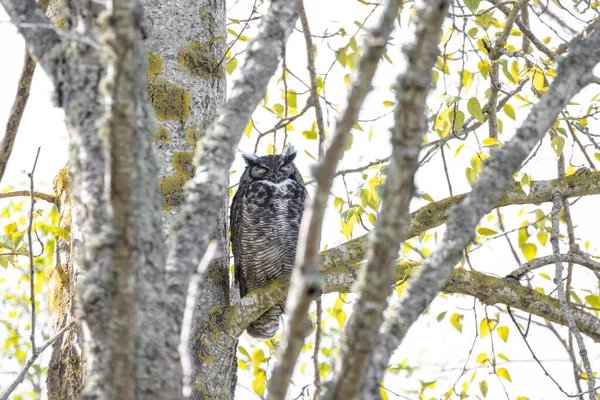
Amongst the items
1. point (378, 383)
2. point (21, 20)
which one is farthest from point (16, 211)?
point (378, 383)

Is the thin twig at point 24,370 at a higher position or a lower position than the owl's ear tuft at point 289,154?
lower

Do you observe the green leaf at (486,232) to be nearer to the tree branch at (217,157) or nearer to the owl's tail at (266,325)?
the owl's tail at (266,325)

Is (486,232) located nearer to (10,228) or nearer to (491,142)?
(491,142)

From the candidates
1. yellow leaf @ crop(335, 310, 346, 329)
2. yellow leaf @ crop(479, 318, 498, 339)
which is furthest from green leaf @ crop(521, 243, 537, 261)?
yellow leaf @ crop(335, 310, 346, 329)

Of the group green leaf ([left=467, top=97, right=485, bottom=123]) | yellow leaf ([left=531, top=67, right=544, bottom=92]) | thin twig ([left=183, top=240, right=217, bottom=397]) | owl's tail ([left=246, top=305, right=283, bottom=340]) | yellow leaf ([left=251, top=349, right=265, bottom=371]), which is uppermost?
yellow leaf ([left=531, top=67, right=544, bottom=92])

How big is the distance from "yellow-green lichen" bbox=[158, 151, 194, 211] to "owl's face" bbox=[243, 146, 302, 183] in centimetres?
164

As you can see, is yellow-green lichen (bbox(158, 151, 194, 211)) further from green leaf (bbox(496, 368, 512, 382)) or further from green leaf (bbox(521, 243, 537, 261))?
green leaf (bbox(521, 243, 537, 261))

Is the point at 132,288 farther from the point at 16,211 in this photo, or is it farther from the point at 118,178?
the point at 16,211

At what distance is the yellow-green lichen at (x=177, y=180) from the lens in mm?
2412

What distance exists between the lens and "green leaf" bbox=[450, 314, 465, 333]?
3.26 m

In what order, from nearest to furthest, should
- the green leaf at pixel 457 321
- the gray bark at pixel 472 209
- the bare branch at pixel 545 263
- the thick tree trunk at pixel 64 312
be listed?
the gray bark at pixel 472 209 → the thick tree trunk at pixel 64 312 → the bare branch at pixel 545 263 → the green leaf at pixel 457 321

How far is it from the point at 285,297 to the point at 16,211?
3.17 m

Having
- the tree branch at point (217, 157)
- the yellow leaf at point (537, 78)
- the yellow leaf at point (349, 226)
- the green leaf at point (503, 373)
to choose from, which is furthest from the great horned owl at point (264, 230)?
the tree branch at point (217, 157)

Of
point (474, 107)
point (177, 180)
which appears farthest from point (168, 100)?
point (474, 107)
